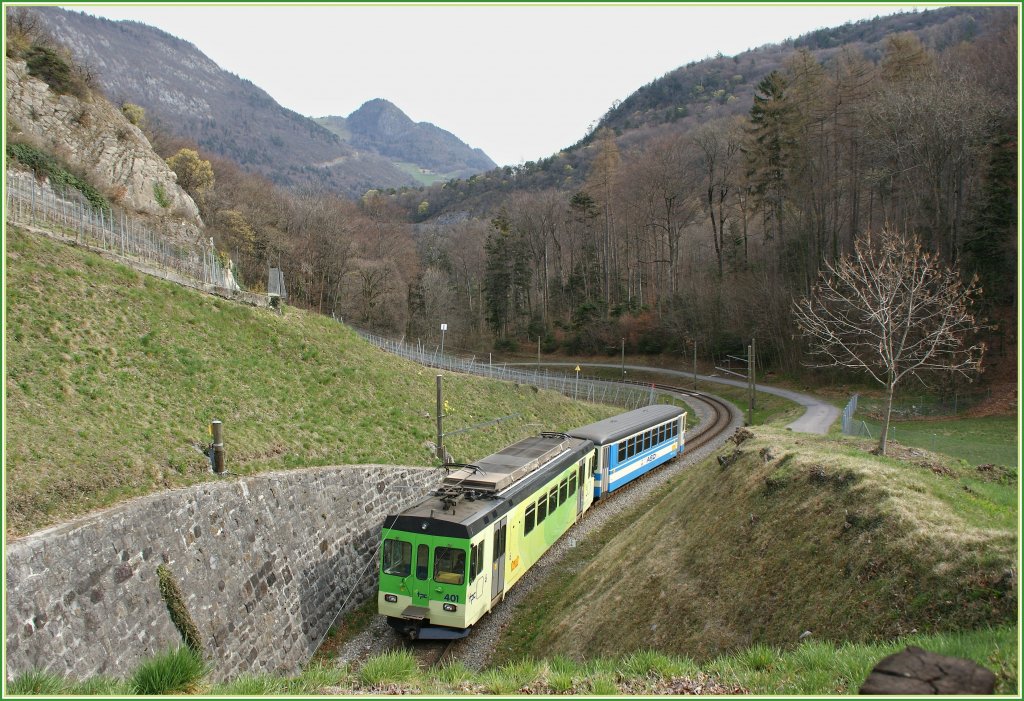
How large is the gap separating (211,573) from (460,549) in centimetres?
466

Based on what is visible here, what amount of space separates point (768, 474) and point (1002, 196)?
34937 millimetres

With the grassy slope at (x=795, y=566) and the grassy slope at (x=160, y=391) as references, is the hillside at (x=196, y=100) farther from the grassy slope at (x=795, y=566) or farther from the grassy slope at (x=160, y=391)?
the grassy slope at (x=795, y=566)

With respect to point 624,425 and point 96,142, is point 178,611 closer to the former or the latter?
point 624,425

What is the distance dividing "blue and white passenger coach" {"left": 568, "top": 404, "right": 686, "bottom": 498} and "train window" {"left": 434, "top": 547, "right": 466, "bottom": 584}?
32.0 feet

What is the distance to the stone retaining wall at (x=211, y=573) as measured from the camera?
8.55 m

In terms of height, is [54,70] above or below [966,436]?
above

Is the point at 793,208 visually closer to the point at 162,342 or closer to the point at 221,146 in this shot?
the point at 162,342

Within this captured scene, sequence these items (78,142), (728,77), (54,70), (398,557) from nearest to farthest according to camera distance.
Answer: (398,557) → (54,70) → (78,142) → (728,77)

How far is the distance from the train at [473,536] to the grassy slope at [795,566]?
4.91 feet

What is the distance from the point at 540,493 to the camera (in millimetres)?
16141

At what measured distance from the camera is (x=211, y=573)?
1155cm

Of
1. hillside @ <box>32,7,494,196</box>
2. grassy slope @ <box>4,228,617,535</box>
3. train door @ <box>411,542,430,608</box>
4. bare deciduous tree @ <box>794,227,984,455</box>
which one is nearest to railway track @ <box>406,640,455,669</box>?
train door @ <box>411,542,430,608</box>

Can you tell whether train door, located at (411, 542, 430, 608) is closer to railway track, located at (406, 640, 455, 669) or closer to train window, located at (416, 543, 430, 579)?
train window, located at (416, 543, 430, 579)

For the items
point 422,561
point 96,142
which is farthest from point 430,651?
point 96,142
